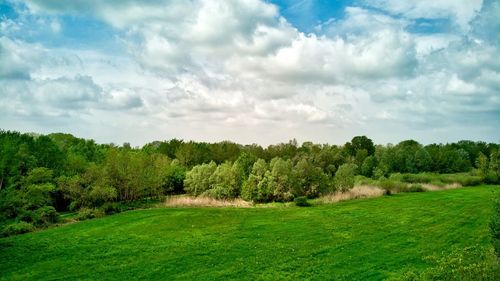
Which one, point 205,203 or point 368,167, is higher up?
point 368,167

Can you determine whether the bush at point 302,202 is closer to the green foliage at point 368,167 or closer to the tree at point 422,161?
the green foliage at point 368,167

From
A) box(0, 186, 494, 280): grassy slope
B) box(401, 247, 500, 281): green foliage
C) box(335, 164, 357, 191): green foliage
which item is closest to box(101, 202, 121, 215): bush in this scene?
box(0, 186, 494, 280): grassy slope

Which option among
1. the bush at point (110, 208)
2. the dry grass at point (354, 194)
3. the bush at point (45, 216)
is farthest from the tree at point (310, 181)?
the bush at point (45, 216)

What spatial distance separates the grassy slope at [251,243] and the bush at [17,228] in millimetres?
1517

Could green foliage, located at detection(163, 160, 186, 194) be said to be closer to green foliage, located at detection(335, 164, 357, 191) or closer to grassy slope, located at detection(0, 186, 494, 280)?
grassy slope, located at detection(0, 186, 494, 280)

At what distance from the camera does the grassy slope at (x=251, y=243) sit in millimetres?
20094

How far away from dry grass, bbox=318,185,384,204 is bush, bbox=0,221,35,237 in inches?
1157

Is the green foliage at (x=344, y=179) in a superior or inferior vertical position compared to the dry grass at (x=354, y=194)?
superior

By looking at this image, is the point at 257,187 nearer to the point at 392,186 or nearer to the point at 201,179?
the point at 201,179

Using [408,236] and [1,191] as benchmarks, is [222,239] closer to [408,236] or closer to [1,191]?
[408,236]

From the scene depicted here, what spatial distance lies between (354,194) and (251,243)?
22114mm

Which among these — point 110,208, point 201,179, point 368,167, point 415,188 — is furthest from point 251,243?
point 368,167

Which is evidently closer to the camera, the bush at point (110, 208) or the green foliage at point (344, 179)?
the bush at point (110, 208)

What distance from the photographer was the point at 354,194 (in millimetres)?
42969
